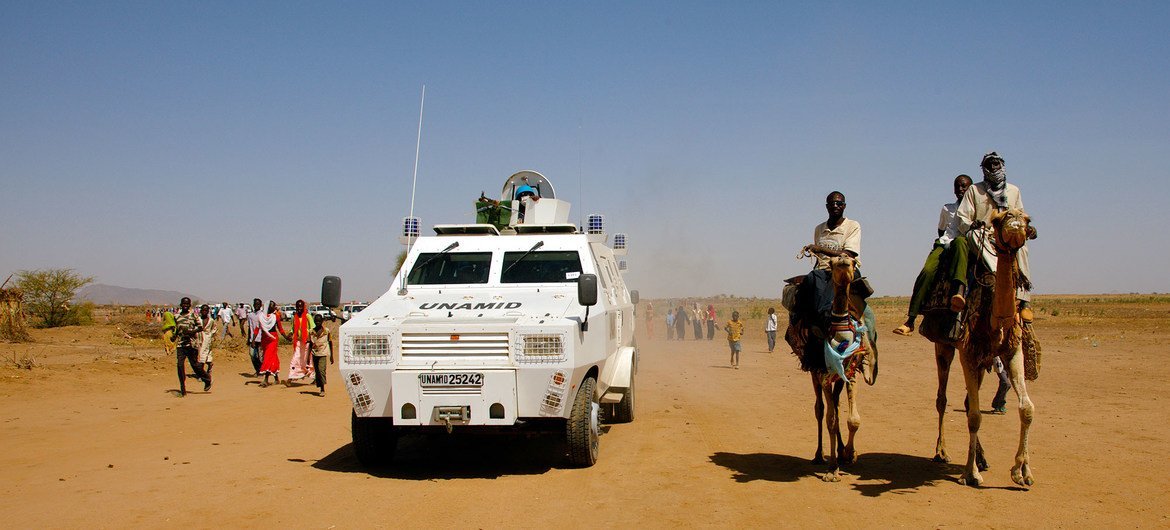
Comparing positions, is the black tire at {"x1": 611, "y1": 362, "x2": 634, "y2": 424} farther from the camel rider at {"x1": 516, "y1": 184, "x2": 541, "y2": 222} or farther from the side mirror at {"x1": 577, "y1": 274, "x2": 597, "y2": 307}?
the side mirror at {"x1": 577, "y1": 274, "x2": 597, "y2": 307}

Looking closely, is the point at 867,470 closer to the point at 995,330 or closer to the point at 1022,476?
the point at 1022,476

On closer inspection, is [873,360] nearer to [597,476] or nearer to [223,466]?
[597,476]

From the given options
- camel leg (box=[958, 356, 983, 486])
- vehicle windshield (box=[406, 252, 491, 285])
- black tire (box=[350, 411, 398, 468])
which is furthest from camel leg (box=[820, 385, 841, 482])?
black tire (box=[350, 411, 398, 468])

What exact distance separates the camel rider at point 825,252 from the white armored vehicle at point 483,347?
2065 mm

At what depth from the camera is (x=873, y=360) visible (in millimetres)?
7789

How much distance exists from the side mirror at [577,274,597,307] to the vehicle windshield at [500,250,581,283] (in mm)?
1444

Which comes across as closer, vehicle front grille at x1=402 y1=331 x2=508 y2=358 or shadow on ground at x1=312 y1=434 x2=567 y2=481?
vehicle front grille at x1=402 y1=331 x2=508 y2=358

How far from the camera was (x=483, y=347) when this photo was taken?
772 cm

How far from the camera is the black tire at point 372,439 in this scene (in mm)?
8219

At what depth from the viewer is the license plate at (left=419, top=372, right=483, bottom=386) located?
24.9ft

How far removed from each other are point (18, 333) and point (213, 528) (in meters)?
26.0

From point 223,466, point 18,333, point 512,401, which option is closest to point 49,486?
point 223,466

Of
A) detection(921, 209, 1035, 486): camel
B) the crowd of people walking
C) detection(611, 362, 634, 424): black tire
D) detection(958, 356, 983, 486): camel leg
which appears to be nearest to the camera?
detection(921, 209, 1035, 486): camel

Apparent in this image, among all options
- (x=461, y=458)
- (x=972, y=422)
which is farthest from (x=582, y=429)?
(x=972, y=422)
